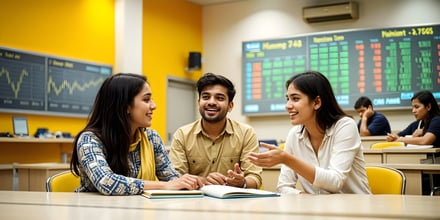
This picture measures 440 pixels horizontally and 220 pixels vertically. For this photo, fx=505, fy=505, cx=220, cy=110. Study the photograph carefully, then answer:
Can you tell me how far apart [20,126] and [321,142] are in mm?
4152

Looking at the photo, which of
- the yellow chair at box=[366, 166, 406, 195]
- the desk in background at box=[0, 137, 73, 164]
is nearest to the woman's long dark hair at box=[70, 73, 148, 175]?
the yellow chair at box=[366, 166, 406, 195]

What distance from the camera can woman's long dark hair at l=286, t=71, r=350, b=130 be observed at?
235cm

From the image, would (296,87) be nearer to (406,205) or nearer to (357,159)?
(357,159)

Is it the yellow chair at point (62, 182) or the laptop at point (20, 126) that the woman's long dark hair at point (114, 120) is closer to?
the yellow chair at point (62, 182)

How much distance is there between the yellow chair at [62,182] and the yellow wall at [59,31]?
3532mm

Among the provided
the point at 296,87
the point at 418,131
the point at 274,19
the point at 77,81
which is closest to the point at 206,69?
the point at 274,19

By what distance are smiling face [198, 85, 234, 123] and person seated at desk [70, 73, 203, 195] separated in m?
0.47

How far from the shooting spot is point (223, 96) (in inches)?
115

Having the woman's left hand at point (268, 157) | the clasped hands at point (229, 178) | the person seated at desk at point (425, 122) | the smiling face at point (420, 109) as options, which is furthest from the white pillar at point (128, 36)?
the woman's left hand at point (268, 157)

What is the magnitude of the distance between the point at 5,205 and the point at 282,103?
6.15 m

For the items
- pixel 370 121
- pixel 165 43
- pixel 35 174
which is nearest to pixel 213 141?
pixel 35 174

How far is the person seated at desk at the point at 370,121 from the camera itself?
616cm

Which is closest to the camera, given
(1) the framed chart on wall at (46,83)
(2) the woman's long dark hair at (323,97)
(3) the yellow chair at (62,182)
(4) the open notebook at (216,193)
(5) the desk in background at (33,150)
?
(4) the open notebook at (216,193)

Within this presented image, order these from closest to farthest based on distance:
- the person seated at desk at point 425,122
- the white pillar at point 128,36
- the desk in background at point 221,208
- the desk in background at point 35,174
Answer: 1. the desk in background at point 221,208
2. the desk in background at point 35,174
3. the person seated at desk at point 425,122
4. the white pillar at point 128,36
